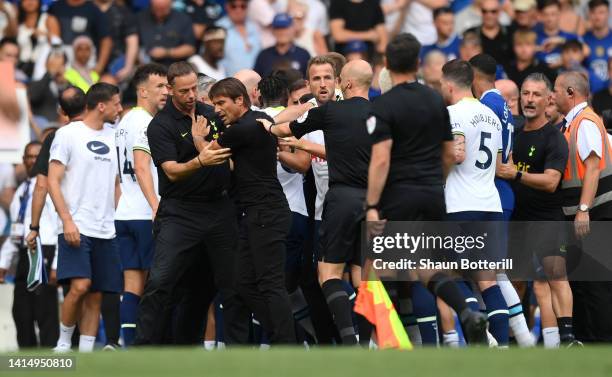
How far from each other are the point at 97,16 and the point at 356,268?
7.39 m

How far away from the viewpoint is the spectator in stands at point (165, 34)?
57.0ft

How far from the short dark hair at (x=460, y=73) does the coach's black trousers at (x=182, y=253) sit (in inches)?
85.5

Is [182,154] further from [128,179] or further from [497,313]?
A: [497,313]

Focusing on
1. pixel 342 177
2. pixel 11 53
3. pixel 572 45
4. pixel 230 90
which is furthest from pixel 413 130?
pixel 11 53

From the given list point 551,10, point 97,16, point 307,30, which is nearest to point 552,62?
point 551,10

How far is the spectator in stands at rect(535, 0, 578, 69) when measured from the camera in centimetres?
1742

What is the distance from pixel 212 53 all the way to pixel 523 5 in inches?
159

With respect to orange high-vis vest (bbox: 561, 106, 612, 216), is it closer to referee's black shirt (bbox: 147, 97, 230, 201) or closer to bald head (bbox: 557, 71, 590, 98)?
bald head (bbox: 557, 71, 590, 98)

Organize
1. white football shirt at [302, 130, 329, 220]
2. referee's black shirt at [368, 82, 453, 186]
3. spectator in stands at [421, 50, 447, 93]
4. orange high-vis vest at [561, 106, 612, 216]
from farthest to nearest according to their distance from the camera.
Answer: spectator in stands at [421, 50, 447, 93], orange high-vis vest at [561, 106, 612, 216], white football shirt at [302, 130, 329, 220], referee's black shirt at [368, 82, 453, 186]

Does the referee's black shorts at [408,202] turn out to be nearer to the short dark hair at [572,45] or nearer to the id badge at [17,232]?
the id badge at [17,232]

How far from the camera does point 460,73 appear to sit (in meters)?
11.9

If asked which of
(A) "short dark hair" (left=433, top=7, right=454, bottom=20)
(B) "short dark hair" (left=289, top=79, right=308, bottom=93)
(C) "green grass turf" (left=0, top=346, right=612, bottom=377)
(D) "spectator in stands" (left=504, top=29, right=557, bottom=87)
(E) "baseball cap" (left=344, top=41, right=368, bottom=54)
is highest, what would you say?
(A) "short dark hair" (left=433, top=7, right=454, bottom=20)

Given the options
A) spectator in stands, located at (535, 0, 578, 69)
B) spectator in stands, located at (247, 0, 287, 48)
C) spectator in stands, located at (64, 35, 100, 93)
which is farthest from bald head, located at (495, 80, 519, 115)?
spectator in stands, located at (64, 35, 100, 93)

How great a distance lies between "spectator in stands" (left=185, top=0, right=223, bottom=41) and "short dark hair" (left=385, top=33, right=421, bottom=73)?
8.02 meters
